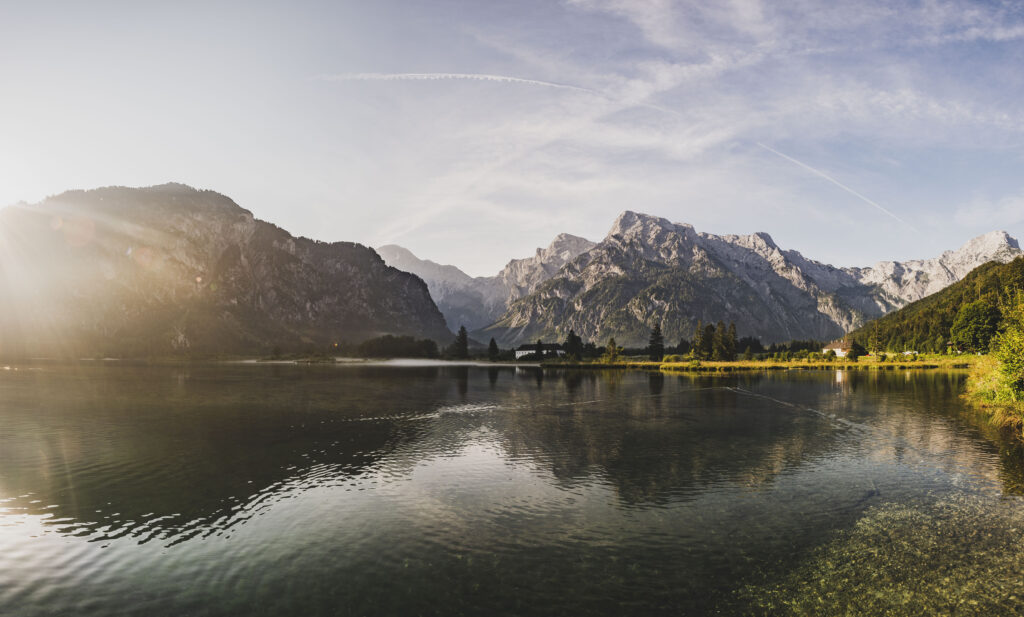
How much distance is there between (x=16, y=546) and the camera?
3011cm

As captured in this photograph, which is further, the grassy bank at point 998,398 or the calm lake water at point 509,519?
the grassy bank at point 998,398

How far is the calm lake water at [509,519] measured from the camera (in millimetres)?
23859

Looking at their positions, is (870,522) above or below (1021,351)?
below

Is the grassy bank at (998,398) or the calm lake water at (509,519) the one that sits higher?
the grassy bank at (998,398)

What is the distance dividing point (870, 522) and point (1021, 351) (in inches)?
1827

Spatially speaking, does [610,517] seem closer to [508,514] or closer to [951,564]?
[508,514]

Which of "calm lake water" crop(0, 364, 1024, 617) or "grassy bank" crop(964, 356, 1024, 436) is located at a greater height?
"grassy bank" crop(964, 356, 1024, 436)

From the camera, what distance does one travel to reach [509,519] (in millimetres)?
34562

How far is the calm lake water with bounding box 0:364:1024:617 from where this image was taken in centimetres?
2386

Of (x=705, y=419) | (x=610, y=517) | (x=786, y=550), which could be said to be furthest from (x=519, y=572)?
(x=705, y=419)

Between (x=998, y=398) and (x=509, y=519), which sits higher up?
(x=998, y=398)

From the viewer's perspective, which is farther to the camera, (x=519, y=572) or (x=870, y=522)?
(x=870, y=522)

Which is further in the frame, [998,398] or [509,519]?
[998,398]

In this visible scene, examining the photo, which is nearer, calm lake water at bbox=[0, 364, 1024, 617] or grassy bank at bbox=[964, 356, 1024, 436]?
calm lake water at bbox=[0, 364, 1024, 617]
